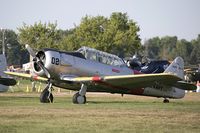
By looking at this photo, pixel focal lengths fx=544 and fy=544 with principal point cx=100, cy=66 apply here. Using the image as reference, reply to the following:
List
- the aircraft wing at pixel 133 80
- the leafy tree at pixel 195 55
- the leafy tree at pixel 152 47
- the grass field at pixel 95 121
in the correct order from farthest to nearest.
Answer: the leafy tree at pixel 152 47
the leafy tree at pixel 195 55
the aircraft wing at pixel 133 80
the grass field at pixel 95 121

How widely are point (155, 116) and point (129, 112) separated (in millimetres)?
1330

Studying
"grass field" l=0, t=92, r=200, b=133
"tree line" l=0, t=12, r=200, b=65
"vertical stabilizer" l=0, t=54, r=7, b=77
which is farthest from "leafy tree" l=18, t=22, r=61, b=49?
"grass field" l=0, t=92, r=200, b=133

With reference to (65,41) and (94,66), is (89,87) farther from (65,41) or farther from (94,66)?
(65,41)

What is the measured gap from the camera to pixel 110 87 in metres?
21.6

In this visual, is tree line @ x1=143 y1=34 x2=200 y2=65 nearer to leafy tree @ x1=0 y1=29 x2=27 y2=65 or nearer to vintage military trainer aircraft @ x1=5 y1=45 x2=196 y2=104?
leafy tree @ x1=0 y1=29 x2=27 y2=65

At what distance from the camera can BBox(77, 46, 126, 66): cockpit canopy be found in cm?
2158

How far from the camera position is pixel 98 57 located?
21797mm

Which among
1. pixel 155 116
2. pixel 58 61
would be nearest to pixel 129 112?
pixel 155 116

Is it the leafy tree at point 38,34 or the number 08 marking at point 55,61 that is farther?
the leafy tree at point 38,34

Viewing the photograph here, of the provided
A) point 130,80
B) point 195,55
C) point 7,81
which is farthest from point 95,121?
point 195,55

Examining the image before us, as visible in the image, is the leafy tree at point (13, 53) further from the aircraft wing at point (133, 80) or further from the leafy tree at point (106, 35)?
the aircraft wing at point (133, 80)

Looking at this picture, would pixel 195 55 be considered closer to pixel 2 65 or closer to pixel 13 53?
pixel 13 53

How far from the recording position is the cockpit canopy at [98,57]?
21.6 metres

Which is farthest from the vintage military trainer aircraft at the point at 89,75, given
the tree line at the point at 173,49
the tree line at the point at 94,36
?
the tree line at the point at 173,49
